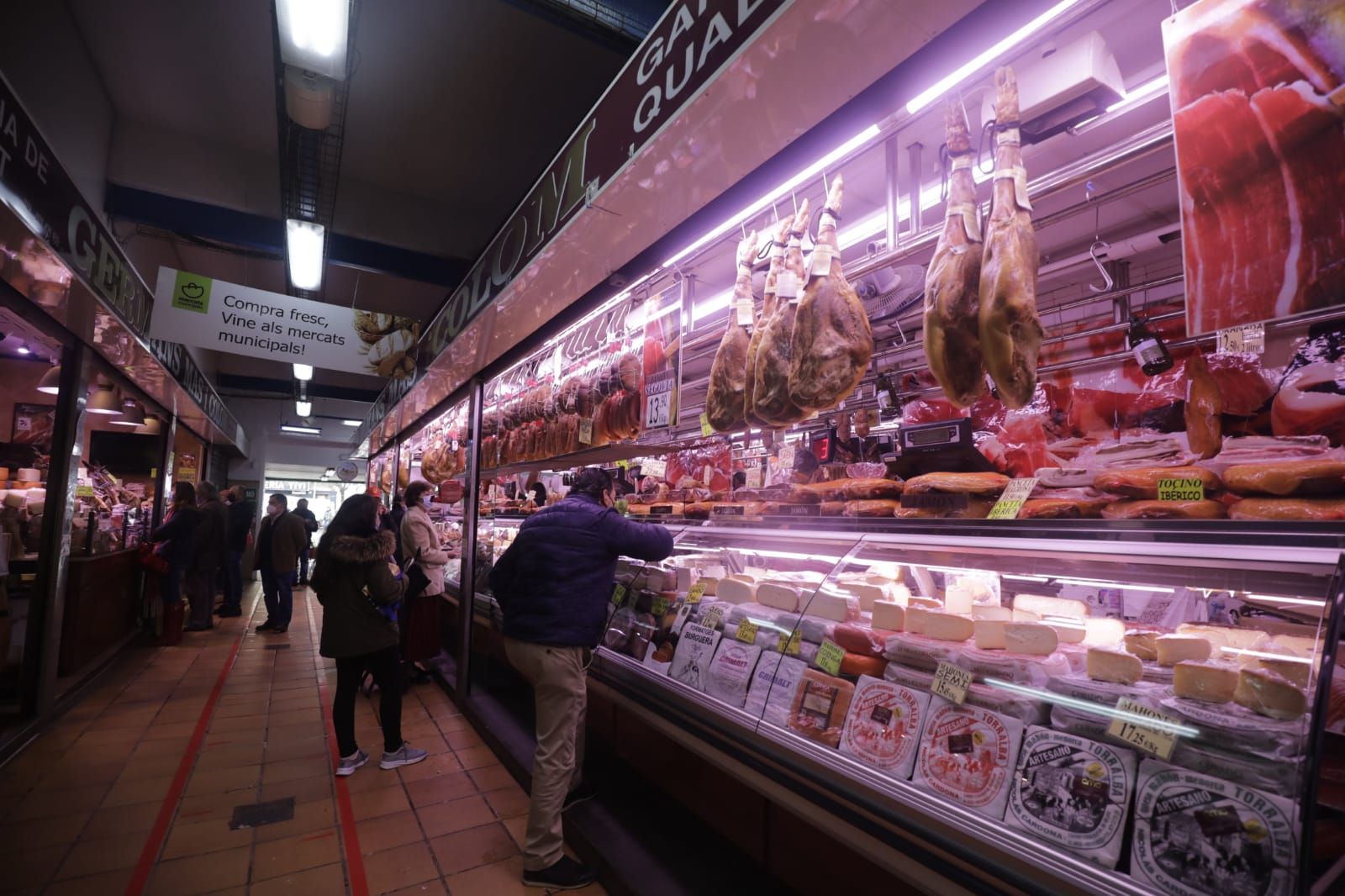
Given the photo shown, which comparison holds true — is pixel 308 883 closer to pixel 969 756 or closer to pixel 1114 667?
pixel 969 756

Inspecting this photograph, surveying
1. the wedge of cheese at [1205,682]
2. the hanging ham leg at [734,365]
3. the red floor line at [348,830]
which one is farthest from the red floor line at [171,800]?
the wedge of cheese at [1205,682]

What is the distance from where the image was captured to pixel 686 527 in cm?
335

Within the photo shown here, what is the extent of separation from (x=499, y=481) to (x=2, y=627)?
4.33m

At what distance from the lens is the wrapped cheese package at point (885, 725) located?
1.79 meters

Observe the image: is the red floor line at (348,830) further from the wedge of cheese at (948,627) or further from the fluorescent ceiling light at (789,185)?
the fluorescent ceiling light at (789,185)

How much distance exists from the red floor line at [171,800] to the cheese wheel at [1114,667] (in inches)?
153

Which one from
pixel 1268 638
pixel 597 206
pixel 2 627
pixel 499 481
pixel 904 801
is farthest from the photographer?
pixel 499 481

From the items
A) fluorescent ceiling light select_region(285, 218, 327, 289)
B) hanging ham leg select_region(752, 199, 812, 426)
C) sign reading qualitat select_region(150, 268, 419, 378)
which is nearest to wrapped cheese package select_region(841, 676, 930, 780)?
hanging ham leg select_region(752, 199, 812, 426)

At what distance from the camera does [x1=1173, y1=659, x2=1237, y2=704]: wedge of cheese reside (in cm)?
141

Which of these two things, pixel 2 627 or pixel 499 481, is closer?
pixel 2 627

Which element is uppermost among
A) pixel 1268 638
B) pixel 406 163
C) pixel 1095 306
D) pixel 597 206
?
pixel 406 163

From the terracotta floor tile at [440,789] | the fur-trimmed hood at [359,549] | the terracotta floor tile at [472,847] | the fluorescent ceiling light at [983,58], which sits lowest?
the terracotta floor tile at [472,847]

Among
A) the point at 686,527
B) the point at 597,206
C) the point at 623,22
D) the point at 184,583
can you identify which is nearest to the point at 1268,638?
the point at 686,527

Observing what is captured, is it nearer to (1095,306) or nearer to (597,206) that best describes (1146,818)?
(597,206)
